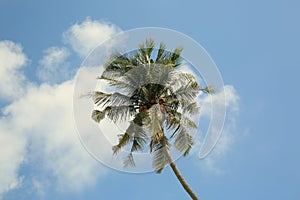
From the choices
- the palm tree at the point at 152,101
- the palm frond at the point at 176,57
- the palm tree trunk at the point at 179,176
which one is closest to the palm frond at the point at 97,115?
the palm tree at the point at 152,101

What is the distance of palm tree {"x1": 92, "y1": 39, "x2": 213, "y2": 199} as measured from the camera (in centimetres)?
2036

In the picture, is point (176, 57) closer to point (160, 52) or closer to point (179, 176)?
point (160, 52)

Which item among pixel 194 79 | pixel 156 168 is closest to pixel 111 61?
pixel 194 79

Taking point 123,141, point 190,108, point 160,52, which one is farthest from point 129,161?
point 160,52

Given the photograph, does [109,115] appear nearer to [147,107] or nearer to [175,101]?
[147,107]

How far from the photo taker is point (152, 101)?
21141mm

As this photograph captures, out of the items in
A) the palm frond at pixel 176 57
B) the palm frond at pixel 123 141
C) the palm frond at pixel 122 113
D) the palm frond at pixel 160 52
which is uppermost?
the palm frond at pixel 160 52

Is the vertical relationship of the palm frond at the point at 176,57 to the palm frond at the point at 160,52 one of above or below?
below

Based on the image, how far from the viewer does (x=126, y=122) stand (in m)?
21.2

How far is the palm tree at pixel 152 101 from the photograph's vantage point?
66.8 ft

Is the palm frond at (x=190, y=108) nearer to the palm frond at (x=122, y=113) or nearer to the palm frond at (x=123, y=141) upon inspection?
the palm frond at (x=122, y=113)

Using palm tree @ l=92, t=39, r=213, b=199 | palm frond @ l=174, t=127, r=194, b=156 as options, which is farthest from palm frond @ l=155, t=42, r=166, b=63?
palm frond @ l=174, t=127, r=194, b=156

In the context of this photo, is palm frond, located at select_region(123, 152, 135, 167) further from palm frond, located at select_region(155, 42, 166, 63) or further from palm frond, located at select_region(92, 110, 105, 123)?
palm frond, located at select_region(155, 42, 166, 63)

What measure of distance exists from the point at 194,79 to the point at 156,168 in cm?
518
